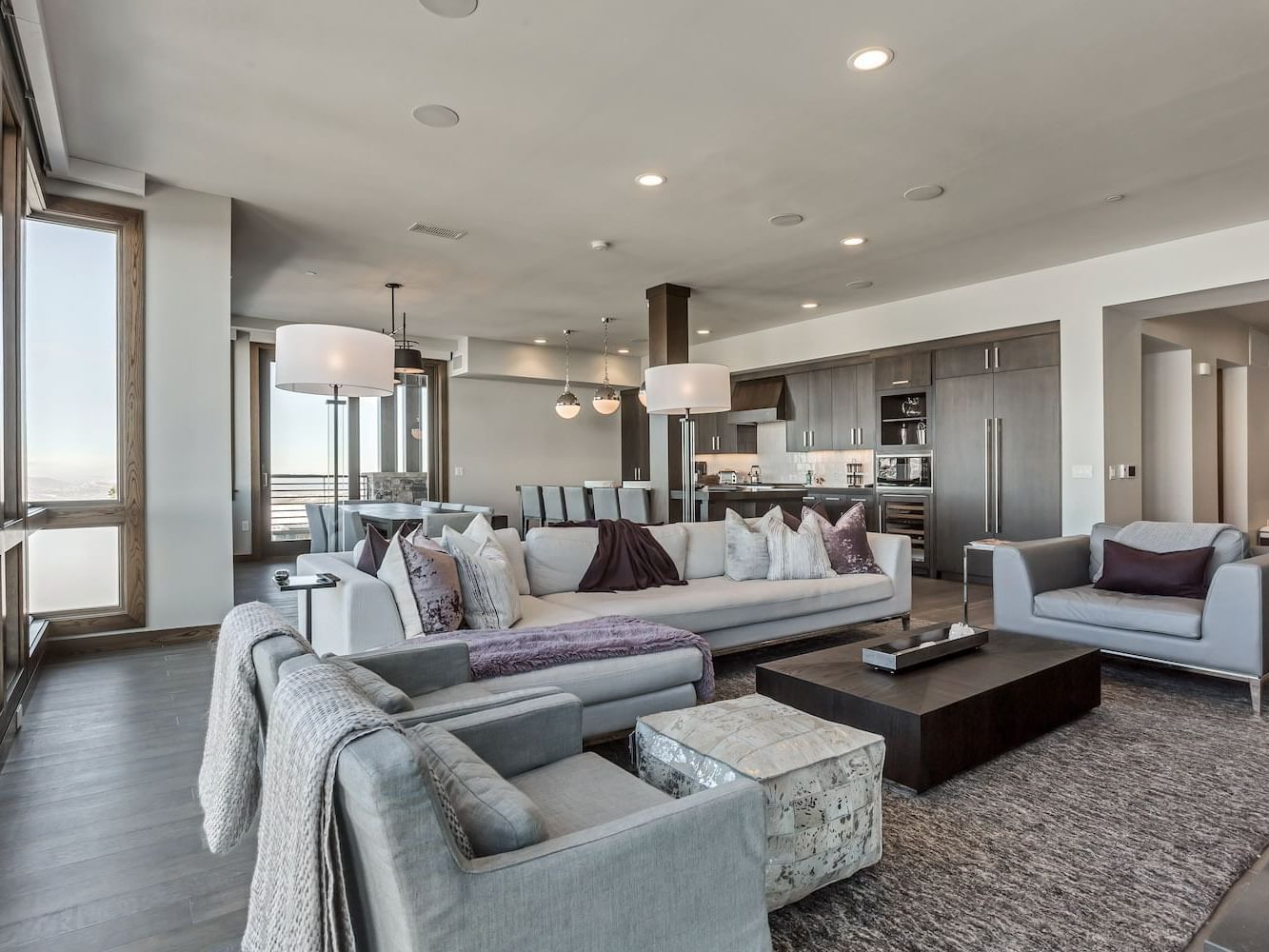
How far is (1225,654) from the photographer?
331cm

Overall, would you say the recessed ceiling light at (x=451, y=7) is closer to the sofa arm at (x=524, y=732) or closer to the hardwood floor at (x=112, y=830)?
the sofa arm at (x=524, y=732)

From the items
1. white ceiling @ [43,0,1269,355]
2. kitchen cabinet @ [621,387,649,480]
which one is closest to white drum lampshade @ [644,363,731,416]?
white ceiling @ [43,0,1269,355]

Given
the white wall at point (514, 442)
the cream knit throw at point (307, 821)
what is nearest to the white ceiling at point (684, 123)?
the cream knit throw at point (307, 821)

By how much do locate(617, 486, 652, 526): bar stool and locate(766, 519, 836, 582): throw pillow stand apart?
254 cm

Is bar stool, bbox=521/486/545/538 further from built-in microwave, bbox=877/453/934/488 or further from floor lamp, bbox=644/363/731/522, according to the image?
floor lamp, bbox=644/363/731/522

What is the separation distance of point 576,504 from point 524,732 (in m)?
6.08

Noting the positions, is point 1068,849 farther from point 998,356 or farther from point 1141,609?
point 998,356

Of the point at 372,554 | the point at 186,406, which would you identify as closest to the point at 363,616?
the point at 372,554

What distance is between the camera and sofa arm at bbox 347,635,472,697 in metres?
2.16

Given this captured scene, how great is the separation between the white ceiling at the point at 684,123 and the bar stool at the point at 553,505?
2.86 m

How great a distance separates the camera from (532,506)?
889 cm

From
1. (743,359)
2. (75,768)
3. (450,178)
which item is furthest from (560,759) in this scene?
(743,359)

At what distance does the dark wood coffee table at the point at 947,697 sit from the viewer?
2.42 m

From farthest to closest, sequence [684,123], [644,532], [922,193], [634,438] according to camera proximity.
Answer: [634,438] → [922,193] → [644,532] → [684,123]
